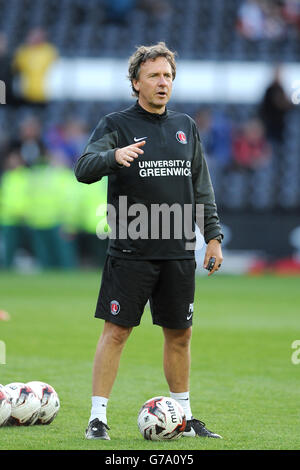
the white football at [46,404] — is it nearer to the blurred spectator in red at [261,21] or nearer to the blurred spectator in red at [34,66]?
the blurred spectator in red at [34,66]

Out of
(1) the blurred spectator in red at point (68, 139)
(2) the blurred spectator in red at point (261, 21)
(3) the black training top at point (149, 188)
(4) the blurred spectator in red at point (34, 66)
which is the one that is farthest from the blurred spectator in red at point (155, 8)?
(3) the black training top at point (149, 188)

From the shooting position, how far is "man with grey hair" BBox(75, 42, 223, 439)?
6129 mm

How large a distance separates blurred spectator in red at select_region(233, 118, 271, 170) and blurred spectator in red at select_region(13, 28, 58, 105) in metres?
4.79

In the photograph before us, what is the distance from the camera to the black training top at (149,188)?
6.15 meters

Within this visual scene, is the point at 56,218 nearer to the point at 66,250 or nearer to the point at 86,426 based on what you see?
the point at 66,250

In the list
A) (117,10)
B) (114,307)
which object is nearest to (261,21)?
(117,10)

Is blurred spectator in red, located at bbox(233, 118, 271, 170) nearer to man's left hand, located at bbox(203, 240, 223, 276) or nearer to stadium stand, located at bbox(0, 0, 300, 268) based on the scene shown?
stadium stand, located at bbox(0, 0, 300, 268)

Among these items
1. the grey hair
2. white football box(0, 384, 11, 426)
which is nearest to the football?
white football box(0, 384, 11, 426)

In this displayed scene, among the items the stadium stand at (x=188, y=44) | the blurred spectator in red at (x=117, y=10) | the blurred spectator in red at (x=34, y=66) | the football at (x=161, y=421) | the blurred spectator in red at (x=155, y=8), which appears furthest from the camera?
the blurred spectator in red at (x=155, y=8)

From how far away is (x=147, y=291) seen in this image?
6188 mm

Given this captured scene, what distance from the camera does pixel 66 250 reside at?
2105 centimetres

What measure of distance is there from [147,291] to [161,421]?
78cm

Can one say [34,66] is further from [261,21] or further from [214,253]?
[214,253]

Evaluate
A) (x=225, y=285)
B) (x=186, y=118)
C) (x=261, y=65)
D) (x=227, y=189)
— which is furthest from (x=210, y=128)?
(x=186, y=118)
